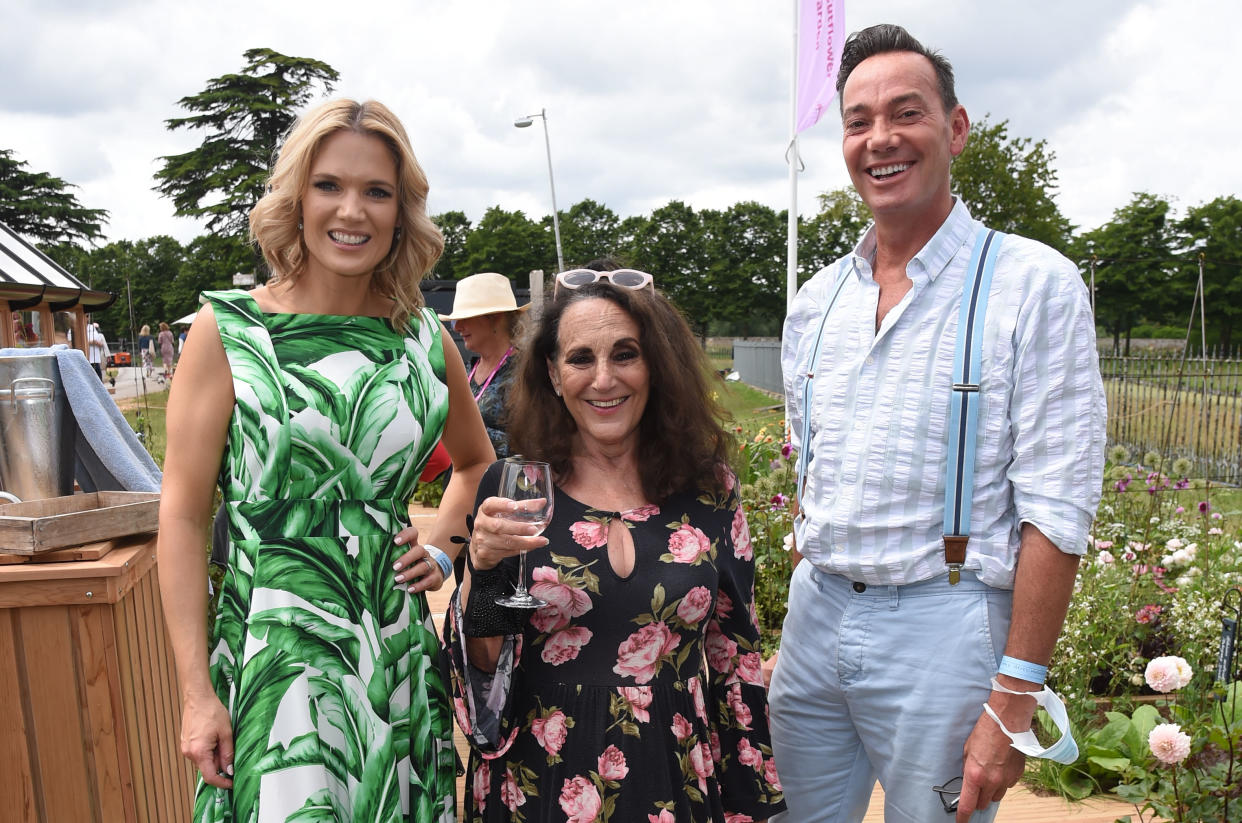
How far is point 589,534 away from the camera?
1987 mm

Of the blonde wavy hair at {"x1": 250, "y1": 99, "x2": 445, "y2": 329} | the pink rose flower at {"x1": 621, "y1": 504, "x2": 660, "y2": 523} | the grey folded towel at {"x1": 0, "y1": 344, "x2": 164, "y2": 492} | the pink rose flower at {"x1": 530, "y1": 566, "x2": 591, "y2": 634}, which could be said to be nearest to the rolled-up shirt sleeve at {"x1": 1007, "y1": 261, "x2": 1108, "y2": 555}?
the pink rose flower at {"x1": 621, "y1": 504, "x2": 660, "y2": 523}

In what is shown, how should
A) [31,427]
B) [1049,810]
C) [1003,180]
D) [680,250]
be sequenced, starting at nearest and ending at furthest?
1. [31,427]
2. [1049,810]
3. [1003,180]
4. [680,250]

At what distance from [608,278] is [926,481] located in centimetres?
87

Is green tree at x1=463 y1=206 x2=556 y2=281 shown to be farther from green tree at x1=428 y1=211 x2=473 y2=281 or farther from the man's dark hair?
the man's dark hair

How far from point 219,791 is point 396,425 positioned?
82 cm

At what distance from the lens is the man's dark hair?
6.75 feet

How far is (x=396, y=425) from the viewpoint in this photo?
1.98 metres

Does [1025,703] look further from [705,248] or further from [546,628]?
[705,248]

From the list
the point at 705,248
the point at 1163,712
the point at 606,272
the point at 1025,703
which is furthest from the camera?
the point at 705,248

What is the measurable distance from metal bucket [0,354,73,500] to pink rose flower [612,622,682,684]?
1607 mm

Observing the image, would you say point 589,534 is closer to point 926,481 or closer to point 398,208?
point 926,481

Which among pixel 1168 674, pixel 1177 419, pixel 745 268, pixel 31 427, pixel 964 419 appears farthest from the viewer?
pixel 745 268

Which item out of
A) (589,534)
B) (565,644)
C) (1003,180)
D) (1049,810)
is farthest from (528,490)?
(1003,180)

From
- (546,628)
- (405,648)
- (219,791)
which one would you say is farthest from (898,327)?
(219,791)
